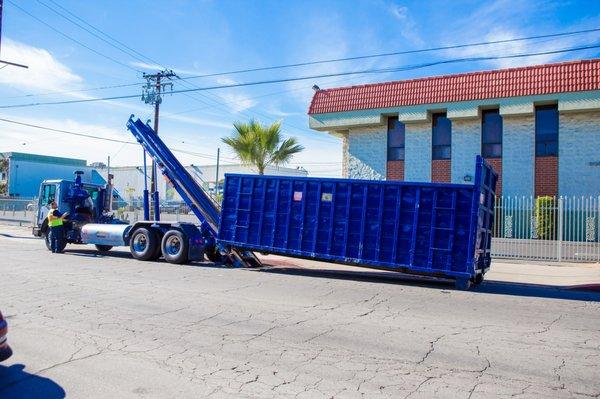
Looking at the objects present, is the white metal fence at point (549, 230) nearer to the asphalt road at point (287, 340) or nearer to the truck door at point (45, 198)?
the truck door at point (45, 198)

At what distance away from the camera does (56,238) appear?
15.9 metres

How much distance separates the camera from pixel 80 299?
27.3 ft

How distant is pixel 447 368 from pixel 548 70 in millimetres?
17900

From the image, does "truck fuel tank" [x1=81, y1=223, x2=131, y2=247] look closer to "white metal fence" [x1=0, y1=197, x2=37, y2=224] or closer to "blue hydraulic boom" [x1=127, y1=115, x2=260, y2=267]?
"blue hydraulic boom" [x1=127, y1=115, x2=260, y2=267]

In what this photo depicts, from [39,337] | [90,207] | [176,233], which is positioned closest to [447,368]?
[39,337]

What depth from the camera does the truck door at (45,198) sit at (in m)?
17.7

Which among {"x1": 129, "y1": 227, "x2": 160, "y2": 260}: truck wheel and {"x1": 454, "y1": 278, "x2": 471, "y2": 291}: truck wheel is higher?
{"x1": 129, "y1": 227, "x2": 160, "y2": 260}: truck wheel

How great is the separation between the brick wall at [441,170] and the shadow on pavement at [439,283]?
957 centimetres

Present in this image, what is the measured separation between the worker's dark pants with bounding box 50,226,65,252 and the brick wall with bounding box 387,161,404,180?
47.1 feet

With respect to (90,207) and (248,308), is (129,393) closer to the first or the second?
(248,308)

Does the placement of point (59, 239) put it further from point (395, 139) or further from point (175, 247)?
point (395, 139)

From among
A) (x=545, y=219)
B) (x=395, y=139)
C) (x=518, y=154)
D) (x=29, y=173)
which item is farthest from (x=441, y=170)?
(x=29, y=173)

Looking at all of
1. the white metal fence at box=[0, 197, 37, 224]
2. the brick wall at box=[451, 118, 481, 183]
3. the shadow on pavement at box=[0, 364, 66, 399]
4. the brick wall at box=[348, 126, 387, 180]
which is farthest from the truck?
the white metal fence at box=[0, 197, 37, 224]

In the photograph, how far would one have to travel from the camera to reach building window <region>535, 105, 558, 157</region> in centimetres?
2031
